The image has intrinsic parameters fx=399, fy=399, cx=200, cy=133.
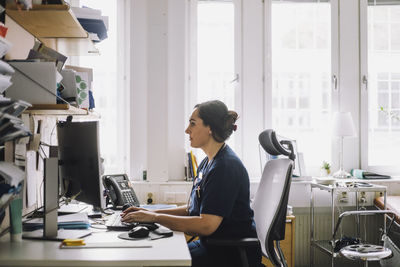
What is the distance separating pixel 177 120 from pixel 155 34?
2.49ft

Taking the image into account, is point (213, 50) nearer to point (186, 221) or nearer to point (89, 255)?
point (186, 221)

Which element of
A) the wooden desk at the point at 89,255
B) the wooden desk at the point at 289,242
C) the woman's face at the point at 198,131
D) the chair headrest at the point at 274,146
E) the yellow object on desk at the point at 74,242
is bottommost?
the wooden desk at the point at 289,242

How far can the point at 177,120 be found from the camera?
354cm

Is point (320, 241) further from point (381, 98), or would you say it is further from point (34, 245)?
point (34, 245)

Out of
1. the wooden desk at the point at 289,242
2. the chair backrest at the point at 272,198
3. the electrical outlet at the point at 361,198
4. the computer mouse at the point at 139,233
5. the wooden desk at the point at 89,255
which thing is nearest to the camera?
the wooden desk at the point at 89,255

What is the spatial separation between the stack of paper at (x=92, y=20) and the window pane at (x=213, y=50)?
135cm

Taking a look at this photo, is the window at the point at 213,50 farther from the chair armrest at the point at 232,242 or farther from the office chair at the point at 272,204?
the chair armrest at the point at 232,242

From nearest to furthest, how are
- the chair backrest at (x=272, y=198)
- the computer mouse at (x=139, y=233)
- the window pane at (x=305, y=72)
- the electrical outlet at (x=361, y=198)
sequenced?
the computer mouse at (x=139, y=233), the chair backrest at (x=272, y=198), the electrical outlet at (x=361, y=198), the window pane at (x=305, y=72)

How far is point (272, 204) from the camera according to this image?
2094mm

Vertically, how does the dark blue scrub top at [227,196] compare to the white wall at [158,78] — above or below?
below

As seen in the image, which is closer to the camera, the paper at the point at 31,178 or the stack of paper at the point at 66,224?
the stack of paper at the point at 66,224

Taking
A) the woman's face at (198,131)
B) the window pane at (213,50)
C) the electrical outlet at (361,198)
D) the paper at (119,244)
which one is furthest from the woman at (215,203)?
the electrical outlet at (361,198)

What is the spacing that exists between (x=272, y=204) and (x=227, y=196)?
389 millimetres

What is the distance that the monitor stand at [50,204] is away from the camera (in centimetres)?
155
